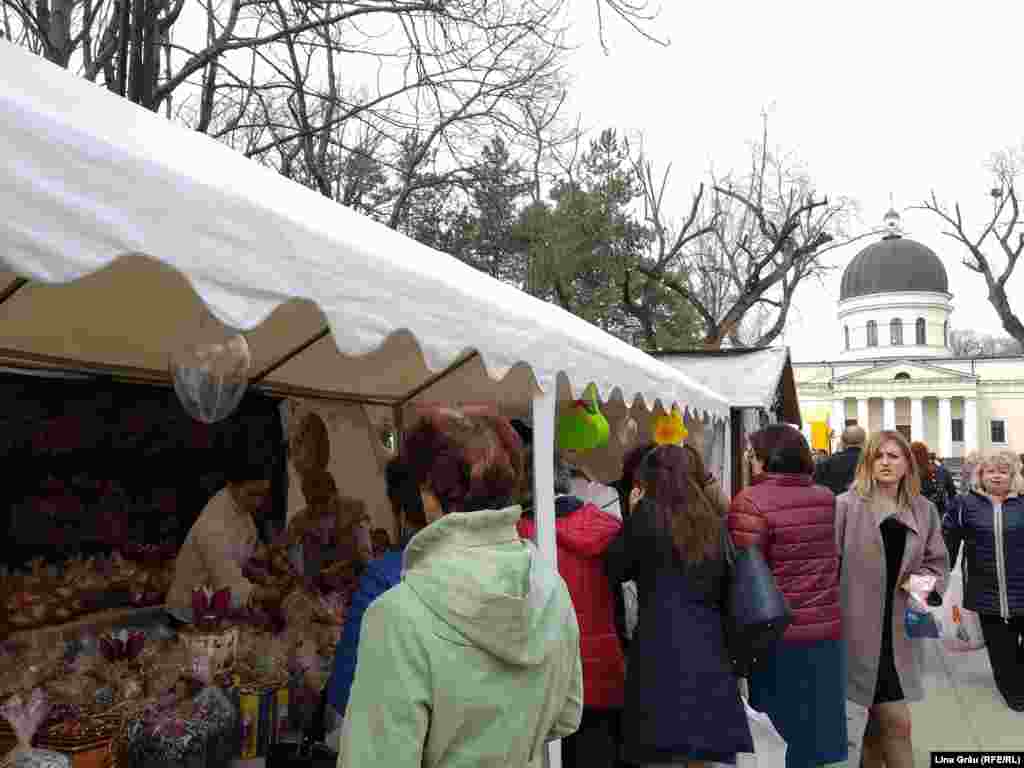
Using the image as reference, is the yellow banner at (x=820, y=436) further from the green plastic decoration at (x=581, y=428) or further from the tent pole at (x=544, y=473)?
the tent pole at (x=544, y=473)

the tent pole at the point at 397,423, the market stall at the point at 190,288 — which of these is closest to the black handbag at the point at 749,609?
the market stall at the point at 190,288

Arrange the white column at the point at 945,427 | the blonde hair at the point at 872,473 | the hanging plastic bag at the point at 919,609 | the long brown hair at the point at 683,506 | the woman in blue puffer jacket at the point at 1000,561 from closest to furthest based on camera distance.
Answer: the long brown hair at the point at 683,506 < the hanging plastic bag at the point at 919,609 < the blonde hair at the point at 872,473 < the woman in blue puffer jacket at the point at 1000,561 < the white column at the point at 945,427

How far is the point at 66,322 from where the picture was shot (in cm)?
414

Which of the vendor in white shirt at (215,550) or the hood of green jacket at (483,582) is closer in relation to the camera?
the hood of green jacket at (483,582)

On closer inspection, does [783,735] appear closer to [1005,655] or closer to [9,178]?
[1005,655]

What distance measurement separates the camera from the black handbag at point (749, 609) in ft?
11.9

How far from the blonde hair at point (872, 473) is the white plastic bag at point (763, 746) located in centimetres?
142

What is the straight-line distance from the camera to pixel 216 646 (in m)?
3.20

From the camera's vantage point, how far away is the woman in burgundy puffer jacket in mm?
4441

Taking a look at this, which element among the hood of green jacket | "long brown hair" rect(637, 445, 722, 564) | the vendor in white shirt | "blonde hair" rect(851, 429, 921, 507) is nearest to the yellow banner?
"blonde hair" rect(851, 429, 921, 507)

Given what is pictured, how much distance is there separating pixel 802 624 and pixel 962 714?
322 cm

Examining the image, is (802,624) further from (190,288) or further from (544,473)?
(190,288)

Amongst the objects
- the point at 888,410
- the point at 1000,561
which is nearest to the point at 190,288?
the point at 1000,561

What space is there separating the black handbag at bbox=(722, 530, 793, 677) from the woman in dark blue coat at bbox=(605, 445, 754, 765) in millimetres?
49
